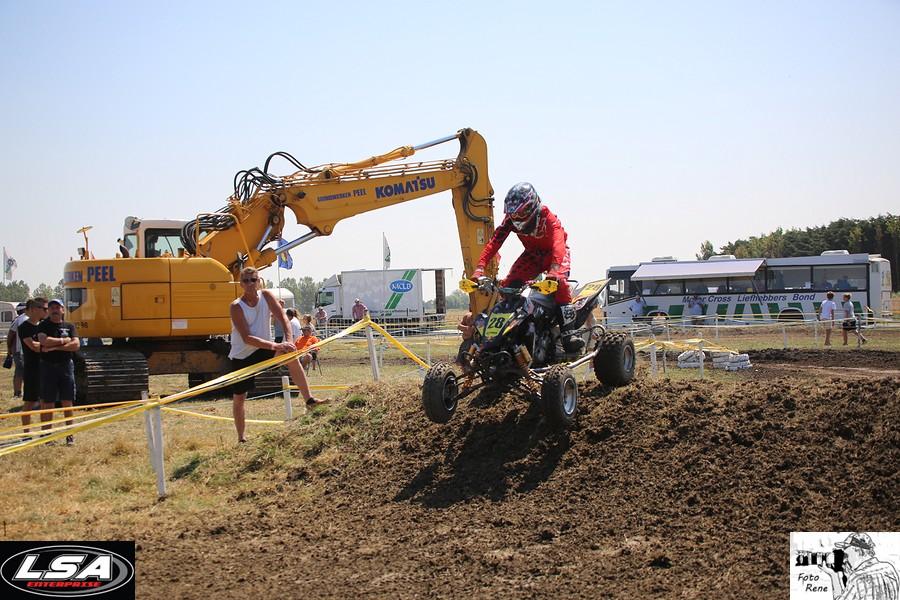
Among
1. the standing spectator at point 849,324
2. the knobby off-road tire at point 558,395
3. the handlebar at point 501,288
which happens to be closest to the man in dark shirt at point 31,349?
the handlebar at point 501,288

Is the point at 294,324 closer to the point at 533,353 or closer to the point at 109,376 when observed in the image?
the point at 109,376

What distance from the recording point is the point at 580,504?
6.81 m

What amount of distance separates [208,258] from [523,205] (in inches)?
355

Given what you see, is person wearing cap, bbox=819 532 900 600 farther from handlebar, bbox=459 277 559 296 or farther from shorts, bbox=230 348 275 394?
shorts, bbox=230 348 275 394

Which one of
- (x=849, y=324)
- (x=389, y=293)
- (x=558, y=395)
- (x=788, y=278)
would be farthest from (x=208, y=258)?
(x=389, y=293)

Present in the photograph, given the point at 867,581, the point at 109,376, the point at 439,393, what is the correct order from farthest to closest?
the point at 109,376
the point at 439,393
the point at 867,581

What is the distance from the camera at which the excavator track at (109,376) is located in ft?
49.4

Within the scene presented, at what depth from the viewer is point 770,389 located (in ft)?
26.2

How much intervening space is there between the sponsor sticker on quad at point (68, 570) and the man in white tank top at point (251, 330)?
4.13 metres

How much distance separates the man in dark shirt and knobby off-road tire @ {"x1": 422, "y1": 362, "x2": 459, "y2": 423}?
6111 millimetres

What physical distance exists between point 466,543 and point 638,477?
165cm

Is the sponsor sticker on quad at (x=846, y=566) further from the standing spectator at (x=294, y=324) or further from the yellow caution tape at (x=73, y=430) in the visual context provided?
the standing spectator at (x=294, y=324)

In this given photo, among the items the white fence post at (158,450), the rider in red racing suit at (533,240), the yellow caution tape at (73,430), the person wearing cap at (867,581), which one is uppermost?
the rider in red racing suit at (533,240)

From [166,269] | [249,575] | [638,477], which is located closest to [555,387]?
[638,477]
